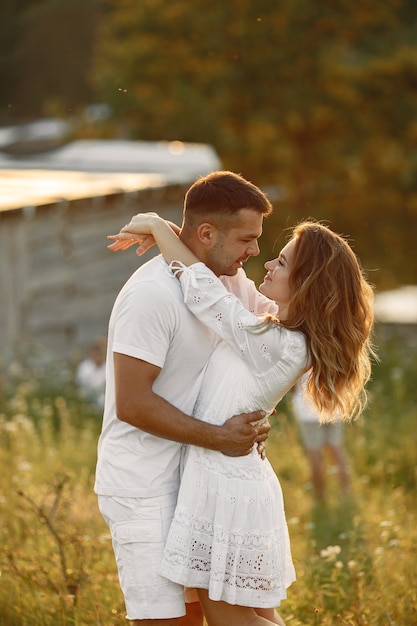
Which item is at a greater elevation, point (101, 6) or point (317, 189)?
point (101, 6)

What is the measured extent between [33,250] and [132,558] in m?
11.4

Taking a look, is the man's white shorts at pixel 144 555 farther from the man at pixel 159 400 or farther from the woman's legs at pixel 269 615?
the woman's legs at pixel 269 615

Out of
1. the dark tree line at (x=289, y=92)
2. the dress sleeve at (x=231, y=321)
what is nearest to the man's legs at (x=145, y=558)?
the dress sleeve at (x=231, y=321)

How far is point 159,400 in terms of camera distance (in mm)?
3498

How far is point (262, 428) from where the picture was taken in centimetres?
366

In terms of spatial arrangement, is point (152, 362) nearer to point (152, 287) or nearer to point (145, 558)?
→ point (152, 287)

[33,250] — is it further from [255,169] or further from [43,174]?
[255,169]

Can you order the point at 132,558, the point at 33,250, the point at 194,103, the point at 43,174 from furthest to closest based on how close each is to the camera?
the point at 194,103 → the point at 43,174 → the point at 33,250 → the point at 132,558

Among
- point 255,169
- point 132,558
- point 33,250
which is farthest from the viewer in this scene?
point 255,169

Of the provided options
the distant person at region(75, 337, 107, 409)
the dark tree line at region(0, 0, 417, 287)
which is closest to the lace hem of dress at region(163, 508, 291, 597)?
the distant person at region(75, 337, 107, 409)

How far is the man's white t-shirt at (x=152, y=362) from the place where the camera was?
3.47m

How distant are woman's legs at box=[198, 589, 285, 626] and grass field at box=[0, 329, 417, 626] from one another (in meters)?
0.81

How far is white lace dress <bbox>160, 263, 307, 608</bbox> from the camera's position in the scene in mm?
3514

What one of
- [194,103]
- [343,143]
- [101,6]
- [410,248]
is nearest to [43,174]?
[194,103]
